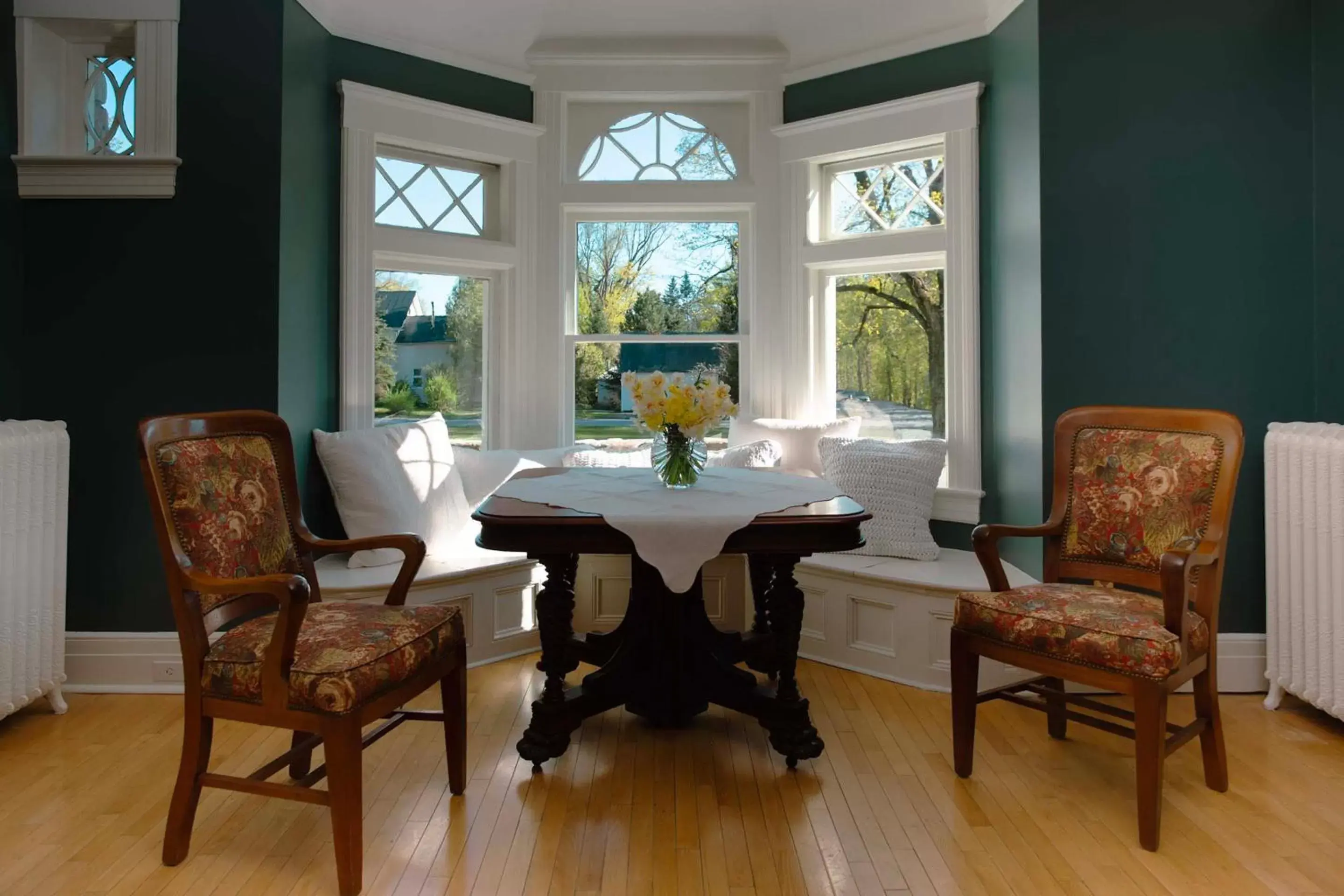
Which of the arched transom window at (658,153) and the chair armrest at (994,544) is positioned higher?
the arched transom window at (658,153)

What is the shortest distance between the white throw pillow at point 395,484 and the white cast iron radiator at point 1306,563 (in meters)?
3.15

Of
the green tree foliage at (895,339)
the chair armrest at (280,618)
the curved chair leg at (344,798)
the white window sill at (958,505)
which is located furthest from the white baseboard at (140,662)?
the curved chair leg at (344,798)

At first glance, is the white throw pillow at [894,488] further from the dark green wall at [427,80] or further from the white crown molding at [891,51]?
the dark green wall at [427,80]

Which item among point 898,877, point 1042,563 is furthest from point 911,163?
point 898,877

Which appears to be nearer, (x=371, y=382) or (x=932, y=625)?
(x=932, y=625)

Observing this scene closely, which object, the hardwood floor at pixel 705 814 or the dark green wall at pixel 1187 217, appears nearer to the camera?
the hardwood floor at pixel 705 814

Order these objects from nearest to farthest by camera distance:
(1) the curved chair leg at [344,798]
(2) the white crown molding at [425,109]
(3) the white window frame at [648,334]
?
(1) the curved chair leg at [344,798] → (2) the white crown molding at [425,109] → (3) the white window frame at [648,334]

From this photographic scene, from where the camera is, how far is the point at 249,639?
2.19 meters

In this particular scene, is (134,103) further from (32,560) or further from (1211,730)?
(1211,730)

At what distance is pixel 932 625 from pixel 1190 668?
113 cm

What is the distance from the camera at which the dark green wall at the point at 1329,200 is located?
10.9ft

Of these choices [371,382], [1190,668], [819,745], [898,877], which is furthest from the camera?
[371,382]

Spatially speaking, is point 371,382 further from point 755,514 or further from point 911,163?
point 911,163

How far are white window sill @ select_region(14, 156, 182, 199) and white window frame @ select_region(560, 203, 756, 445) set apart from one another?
72.0 inches
